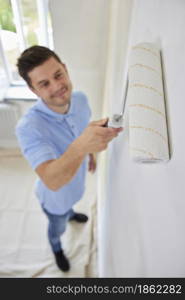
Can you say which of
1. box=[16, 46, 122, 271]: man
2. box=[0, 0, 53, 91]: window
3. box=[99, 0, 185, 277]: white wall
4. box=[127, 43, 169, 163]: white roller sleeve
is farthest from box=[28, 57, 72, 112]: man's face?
box=[0, 0, 53, 91]: window

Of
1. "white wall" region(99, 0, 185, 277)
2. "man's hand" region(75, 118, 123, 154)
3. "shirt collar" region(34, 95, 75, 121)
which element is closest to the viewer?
"white wall" region(99, 0, 185, 277)

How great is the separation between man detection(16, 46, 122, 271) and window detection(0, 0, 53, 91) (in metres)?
0.72

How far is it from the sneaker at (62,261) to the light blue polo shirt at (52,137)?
0.46 metres

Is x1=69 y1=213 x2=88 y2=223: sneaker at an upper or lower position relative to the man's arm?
lower

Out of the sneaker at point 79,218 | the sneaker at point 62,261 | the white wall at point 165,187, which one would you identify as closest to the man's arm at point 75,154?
the white wall at point 165,187

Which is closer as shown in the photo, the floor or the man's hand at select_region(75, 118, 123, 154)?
the man's hand at select_region(75, 118, 123, 154)

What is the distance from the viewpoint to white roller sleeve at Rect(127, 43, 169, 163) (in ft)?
1.27

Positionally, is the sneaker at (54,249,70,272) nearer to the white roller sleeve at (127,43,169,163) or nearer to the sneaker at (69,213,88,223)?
the sneaker at (69,213,88,223)

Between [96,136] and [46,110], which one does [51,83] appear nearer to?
[46,110]

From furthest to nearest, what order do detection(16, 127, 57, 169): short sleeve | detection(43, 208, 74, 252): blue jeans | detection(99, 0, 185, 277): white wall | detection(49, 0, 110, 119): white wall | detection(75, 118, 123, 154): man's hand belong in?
1. detection(49, 0, 110, 119): white wall
2. detection(43, 208, 74, 252): blue jeans
3. detection(16, 127, 57, 169): short sleeve
4. detection(75, 118, 123, 154): man's hand
5. detection(99, 0, 185, 277): white wall

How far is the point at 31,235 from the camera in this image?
1.68 meters

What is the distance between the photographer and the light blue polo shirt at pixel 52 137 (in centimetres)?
88

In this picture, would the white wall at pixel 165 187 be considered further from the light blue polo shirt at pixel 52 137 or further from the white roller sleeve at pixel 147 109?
the light blue polo shirt at pixel 52 137

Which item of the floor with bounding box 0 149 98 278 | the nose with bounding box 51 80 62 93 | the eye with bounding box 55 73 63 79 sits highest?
the eye with bounding box 55 73 63 79
